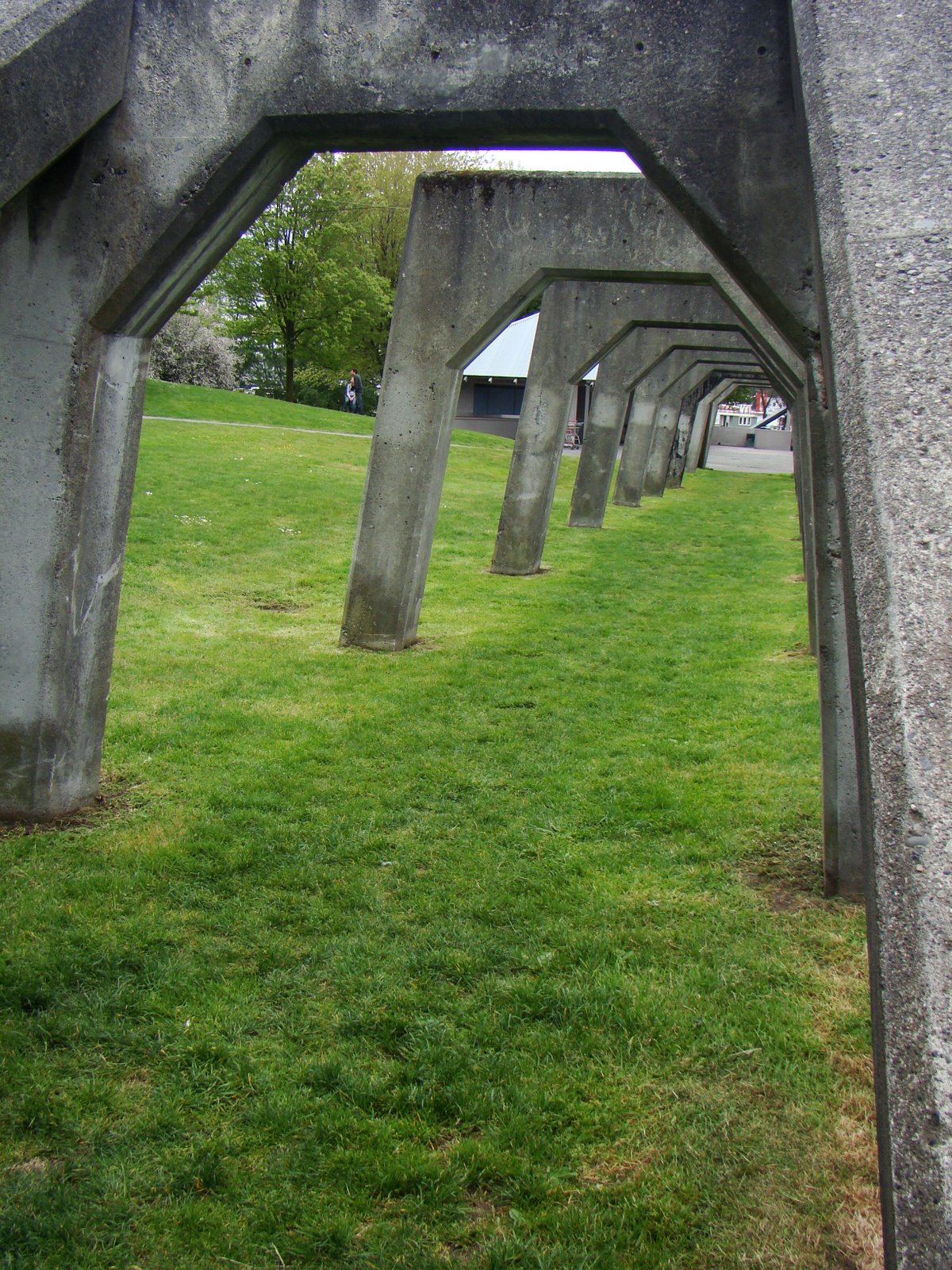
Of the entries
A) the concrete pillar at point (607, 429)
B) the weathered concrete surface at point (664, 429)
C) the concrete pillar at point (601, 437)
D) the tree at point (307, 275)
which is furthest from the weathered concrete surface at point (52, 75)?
the tree at point (307, 275)

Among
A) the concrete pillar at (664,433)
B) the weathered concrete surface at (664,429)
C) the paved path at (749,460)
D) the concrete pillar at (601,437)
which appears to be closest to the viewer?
the concrete pillar at (601,437)

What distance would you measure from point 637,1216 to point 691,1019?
1.09 meters

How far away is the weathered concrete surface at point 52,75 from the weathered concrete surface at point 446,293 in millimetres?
4998

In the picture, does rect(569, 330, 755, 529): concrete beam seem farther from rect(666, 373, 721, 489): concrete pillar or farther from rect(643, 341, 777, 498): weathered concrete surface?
rect(666, 373, 721, 489): concrete pillar

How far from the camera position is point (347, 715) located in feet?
26.5

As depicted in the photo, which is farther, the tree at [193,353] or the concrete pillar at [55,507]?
the tree at [193,353]

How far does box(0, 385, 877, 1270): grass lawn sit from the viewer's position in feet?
9.89

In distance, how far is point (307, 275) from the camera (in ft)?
135

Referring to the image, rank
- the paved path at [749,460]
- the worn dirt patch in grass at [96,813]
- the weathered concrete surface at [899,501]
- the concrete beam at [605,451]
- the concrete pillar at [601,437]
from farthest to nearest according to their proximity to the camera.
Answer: the paved path at [749,460]
the concrete pillar at [601,437]
the concrete beam at [605,451]
the worn dirt patch in grass at [96,813]
the weathered concrete surface at [899,501]

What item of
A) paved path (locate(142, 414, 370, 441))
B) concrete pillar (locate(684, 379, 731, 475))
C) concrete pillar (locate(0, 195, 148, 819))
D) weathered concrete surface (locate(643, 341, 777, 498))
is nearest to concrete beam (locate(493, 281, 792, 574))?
concrete pillar (locate(0, 195, 148, 819))

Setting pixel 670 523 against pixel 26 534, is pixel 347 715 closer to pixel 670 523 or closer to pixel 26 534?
pixel 26 534

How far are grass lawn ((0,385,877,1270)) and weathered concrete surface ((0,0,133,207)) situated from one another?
10.4 ft

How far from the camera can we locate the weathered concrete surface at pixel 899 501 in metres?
1.83

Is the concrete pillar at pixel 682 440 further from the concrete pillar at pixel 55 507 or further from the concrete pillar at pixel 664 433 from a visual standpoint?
the concrete pillar at pixel 55 507
